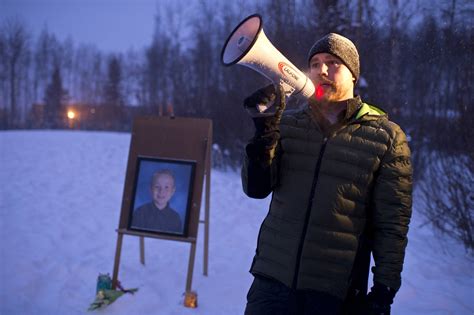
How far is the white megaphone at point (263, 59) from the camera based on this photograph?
7.09 feet

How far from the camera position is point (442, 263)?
17.0 ft

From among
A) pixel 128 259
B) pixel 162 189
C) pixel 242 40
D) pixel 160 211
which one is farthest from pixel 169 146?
pixel 242 40

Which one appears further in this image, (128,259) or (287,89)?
(128,259)

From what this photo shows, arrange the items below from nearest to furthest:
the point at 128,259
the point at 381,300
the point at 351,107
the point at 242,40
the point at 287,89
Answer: the point at 381,300, the point at 351,107, the point at 287,89, the point at 242,40, the point at 128,259

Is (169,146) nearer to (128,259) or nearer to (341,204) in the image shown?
(128,259)

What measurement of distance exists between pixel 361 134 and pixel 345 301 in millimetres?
850

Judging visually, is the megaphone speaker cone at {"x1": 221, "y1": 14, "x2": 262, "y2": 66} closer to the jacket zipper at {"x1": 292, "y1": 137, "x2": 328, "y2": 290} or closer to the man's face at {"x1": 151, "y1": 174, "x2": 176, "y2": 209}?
the jacket zipper at {"x1": 292, "y1": 137, "x2": 328, "y2": 290}

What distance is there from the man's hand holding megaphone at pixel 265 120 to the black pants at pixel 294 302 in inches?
25.3

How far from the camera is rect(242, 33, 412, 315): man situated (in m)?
1.95

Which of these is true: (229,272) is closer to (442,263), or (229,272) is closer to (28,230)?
(442,263)

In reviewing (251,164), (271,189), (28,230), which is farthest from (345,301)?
(28,230)

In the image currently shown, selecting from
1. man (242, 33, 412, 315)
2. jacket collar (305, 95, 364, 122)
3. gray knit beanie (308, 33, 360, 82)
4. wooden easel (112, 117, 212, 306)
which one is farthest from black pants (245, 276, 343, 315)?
wooden easel (112, 117, 212, 306)

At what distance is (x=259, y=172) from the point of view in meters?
2.02

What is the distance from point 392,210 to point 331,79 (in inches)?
28.4
